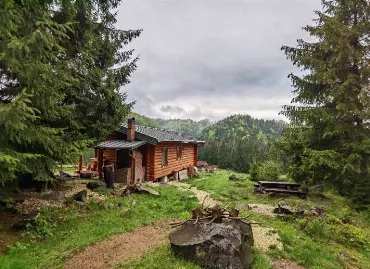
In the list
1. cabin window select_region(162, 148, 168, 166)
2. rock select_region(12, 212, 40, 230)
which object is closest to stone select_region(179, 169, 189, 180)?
cabin window select_region(162, 148, 168, 166)

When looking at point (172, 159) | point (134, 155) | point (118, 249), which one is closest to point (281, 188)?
point (134, 155)

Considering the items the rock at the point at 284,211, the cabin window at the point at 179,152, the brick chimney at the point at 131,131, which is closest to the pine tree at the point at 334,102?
the rock at the point at 284,211

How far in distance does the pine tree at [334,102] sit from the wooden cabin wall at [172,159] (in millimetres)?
10252

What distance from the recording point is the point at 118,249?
7.40m

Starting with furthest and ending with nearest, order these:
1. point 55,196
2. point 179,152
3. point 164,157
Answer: point 179,152, point 164,157, point 55,196

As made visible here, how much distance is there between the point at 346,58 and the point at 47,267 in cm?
1739

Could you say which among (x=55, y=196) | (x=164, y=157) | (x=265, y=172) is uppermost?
(x=164, y=157)

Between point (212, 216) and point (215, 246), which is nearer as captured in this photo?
point (215, 246)

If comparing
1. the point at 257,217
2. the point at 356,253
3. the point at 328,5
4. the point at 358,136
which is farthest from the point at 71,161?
the point at 328,5

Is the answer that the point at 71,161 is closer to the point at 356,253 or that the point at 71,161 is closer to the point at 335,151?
the point at 356,253

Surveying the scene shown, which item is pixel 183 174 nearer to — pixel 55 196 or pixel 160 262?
pixel 55 196

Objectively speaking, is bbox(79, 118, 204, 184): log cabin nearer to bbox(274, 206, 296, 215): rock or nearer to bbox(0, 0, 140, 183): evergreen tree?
bbox(0, 0, 140, 183): evergreen tree

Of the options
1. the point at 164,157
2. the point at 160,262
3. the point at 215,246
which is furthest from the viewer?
the point at 164,157

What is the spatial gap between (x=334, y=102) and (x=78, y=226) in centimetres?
1571
